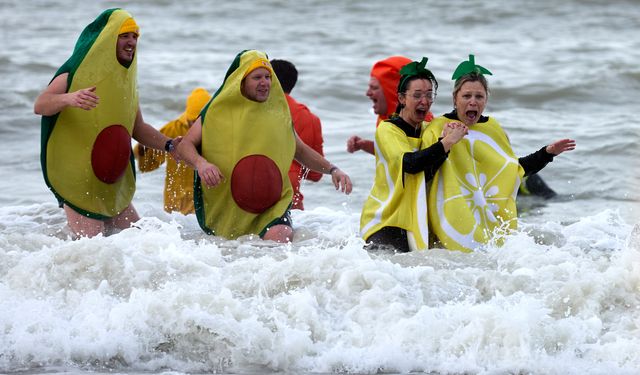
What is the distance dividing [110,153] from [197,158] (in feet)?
1.77

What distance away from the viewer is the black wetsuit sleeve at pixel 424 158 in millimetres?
6668

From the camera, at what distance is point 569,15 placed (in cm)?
2517

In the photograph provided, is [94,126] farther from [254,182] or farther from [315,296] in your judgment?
[315,296]

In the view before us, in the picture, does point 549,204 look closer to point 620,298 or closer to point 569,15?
point 620,298

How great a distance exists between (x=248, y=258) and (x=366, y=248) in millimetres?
720

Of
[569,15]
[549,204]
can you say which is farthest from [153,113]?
[569,15]

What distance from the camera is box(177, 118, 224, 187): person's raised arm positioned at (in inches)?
276

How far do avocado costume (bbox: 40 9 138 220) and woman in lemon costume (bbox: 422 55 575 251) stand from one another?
1.89 metres

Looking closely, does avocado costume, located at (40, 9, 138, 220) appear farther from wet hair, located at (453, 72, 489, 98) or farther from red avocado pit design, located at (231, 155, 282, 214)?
wet hair, located at (453, 72, 489, 98)

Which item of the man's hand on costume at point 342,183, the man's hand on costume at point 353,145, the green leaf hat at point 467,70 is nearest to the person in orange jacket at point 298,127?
the man's hand on costume at point 353,145

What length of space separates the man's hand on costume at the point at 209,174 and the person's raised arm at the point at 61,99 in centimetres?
75

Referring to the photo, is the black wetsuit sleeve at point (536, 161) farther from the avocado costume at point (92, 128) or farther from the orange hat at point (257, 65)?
the avocado costume at point (92, 128)

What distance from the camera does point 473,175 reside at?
6949mm

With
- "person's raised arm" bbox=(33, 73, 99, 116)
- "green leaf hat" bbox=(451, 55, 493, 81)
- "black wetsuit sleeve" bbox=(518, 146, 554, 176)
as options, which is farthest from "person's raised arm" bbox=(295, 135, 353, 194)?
"person's raised arm" bbox=(33, 73, 99, 116)
